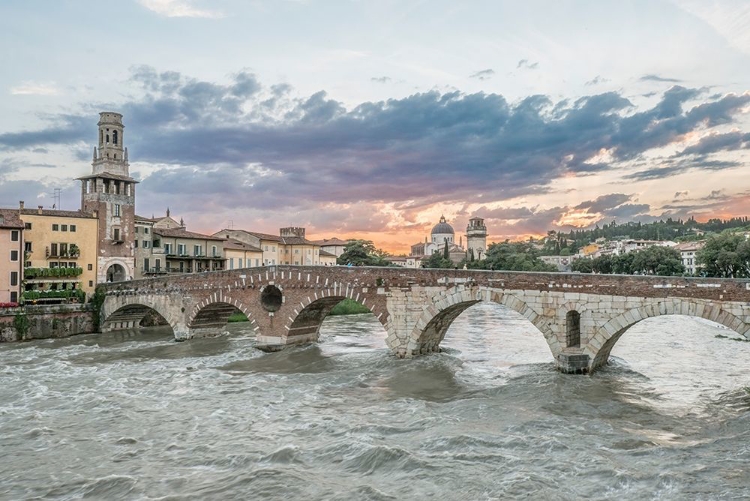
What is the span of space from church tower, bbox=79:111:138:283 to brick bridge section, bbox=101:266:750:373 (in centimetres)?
507

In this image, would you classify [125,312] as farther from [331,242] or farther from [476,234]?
[476,234]

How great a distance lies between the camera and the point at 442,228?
136125 mm

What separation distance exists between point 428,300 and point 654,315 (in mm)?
8325

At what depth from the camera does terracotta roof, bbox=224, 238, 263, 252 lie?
2142 inches

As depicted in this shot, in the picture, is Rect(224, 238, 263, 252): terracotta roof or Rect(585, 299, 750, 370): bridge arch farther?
Rect(224, 238, 263, 252): terracotta roof

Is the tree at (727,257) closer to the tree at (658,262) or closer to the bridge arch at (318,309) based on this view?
the tree at (658,262)

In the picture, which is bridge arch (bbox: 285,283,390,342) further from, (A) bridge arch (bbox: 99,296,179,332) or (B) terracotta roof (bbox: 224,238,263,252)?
(B) terracotta roof (bbox: 224,238,263,252)

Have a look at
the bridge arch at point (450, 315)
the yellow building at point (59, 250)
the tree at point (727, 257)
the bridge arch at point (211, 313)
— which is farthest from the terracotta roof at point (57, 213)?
the tree at point (727, 257)

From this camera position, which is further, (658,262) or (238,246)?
(658,262)

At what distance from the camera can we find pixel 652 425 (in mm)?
15195

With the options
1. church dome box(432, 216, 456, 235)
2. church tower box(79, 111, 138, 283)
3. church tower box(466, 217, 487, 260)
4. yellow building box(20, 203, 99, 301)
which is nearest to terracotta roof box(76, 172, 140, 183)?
church tower box(79, 111, 138, 283)

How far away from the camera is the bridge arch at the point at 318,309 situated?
25.0 meters

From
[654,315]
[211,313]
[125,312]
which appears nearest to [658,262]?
[654,315]

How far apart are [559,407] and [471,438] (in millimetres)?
3822
